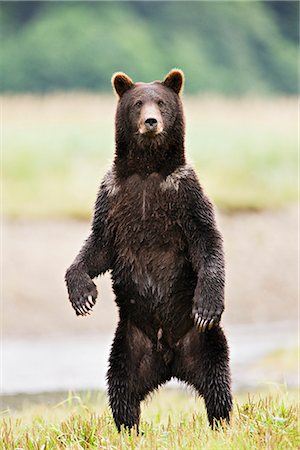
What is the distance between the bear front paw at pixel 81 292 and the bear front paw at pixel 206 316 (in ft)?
1.81

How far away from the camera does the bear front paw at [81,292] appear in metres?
5.58

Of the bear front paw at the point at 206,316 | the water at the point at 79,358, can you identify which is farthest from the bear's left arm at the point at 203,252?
the water at the point at 79,358

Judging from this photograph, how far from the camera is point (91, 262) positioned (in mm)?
5703

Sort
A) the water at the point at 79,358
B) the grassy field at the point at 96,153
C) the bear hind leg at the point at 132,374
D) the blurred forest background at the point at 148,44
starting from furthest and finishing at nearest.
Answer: the blurred forest background at the point at 148,44, the grassy field at the point at 96,153, the water at the point at 79,358, the bear hind leg at the point at 132,374

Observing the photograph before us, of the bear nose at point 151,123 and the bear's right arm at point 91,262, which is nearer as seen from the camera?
the bear nose at point 151,123

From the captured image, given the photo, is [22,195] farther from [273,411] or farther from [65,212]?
[273,411]

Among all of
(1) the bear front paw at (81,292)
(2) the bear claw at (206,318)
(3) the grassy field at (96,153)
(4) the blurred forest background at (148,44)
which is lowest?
(2) the bear claw at (206,318)

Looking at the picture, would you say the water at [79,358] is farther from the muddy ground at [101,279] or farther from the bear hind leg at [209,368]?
the bear hind leg at [209,368]

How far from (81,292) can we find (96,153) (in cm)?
1334

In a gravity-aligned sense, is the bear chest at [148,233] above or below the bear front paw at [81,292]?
above

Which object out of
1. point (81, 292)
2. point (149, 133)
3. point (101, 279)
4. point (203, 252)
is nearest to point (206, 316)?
point (203, 252)

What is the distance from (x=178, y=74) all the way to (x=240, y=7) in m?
26.8

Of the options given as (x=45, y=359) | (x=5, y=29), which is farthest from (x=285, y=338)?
(x=5, y=29)

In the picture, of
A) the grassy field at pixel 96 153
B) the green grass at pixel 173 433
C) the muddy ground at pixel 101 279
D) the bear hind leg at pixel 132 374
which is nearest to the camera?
the green grass at pixel 173 433
